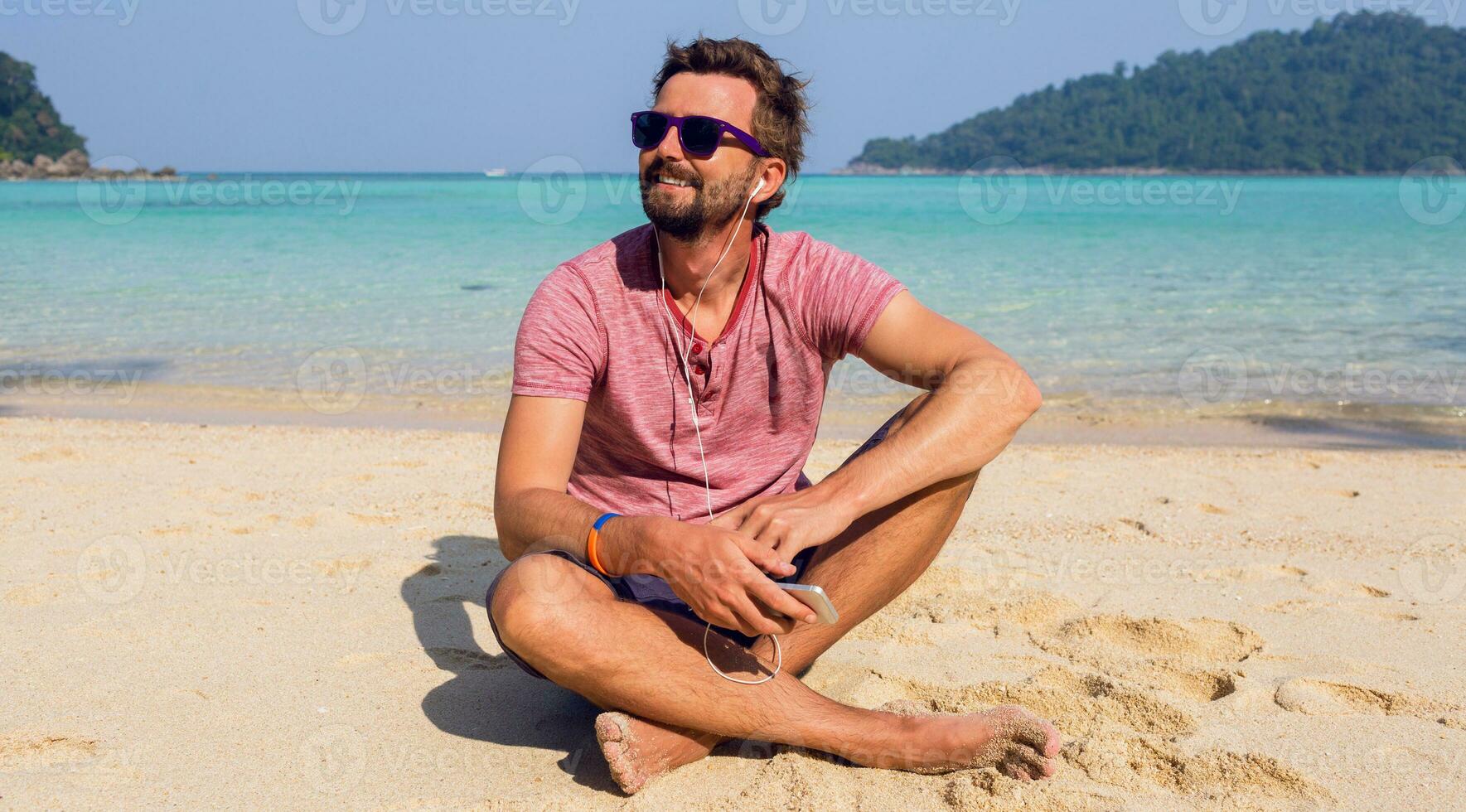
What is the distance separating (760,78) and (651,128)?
323mm

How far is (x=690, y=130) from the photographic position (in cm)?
266

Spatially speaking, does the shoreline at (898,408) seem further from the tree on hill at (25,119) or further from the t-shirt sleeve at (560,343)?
the tree on hill at (25,119)

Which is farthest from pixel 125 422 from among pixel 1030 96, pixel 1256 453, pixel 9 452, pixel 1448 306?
pixel 1030 96

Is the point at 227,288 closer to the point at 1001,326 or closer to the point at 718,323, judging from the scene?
the point at 1001,326

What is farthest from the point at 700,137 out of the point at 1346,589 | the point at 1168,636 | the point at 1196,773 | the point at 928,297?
the point at 928,297

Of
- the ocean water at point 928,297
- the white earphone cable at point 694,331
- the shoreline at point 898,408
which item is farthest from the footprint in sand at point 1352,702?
the ocean water at point 928,297

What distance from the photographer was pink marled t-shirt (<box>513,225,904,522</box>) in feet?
8.64

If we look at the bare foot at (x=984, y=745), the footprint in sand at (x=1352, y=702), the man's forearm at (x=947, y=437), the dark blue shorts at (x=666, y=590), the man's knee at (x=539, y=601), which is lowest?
the footprint in sand at (x=1352, y=702)

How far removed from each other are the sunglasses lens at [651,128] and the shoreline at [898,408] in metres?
3.96

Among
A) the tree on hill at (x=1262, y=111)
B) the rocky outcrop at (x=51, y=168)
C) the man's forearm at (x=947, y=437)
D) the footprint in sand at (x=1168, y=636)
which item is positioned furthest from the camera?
the rocky outcrop at (x=51, y=168)

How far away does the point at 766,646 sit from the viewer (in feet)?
8.29

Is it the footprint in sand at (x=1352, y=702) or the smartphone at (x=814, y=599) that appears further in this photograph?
the footprint in sand at (x=1352, y=702)

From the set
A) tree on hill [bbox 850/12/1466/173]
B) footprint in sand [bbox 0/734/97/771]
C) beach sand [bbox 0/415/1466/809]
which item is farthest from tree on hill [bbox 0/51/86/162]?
footprint in sand [bbox 0/734/97/771]

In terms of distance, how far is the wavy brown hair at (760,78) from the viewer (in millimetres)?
2760
